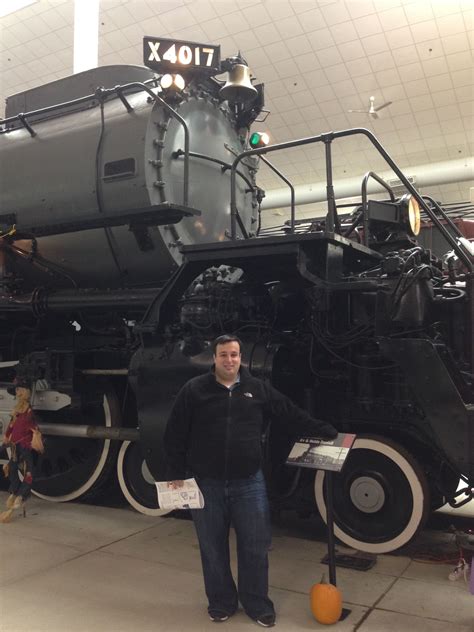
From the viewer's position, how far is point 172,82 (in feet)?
14.9

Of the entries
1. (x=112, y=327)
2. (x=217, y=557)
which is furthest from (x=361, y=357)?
(x=112, y=327)

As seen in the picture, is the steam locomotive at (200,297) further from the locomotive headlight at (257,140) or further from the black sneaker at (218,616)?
the black sneaker at (218,616)

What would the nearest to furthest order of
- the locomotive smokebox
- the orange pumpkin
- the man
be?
the orange pumpkin
the man
the locomotive smokebox

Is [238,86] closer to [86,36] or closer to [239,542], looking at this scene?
[239,542]

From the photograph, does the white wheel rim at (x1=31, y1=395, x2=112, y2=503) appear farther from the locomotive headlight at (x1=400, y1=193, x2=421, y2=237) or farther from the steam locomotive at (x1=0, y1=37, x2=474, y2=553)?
the locomotive headlight at (x1=400, y1=193, x2=421, y2=237)

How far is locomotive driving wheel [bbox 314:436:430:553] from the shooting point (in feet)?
12.9

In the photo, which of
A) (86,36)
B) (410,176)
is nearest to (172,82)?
(86,36)

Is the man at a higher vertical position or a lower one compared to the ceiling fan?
lower

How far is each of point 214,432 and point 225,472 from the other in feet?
0.73

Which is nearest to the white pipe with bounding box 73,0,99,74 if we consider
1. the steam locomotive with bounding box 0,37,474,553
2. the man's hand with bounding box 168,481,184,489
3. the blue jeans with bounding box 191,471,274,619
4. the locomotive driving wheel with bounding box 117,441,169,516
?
Answer: the steam locomotive with bounding box 0,37,474,553

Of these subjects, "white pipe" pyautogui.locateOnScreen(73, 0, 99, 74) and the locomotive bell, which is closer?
the locomotive bell

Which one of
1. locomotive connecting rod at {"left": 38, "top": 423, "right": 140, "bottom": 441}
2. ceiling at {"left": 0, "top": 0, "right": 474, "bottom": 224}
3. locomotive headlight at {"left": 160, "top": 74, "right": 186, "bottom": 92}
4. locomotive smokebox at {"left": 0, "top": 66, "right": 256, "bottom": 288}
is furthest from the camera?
ceiling at {"left": 0, "top": 0, "right": 474, "bottom": 224}

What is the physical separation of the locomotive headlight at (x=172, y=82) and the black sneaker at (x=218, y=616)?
3.71 metres

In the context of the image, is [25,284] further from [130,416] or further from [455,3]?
[455,3]
